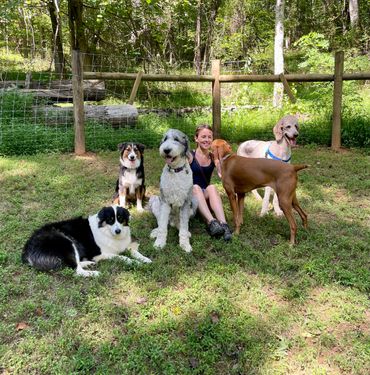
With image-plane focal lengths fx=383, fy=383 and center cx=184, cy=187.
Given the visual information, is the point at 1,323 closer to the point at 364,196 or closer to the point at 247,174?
the point at 247,174

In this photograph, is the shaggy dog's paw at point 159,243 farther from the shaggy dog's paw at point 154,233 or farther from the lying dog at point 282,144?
the lying dog at point 282,144

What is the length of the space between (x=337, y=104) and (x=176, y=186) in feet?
19.0

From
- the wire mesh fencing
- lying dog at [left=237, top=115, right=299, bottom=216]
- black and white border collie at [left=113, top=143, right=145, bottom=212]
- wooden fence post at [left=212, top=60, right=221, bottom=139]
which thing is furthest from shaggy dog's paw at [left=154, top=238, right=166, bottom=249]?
wooden fence post at [left=212, top=60, right=221, bottom=139]

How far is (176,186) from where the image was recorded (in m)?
4.12

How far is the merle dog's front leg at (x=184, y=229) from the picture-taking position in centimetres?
406

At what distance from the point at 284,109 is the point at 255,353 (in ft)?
25.1

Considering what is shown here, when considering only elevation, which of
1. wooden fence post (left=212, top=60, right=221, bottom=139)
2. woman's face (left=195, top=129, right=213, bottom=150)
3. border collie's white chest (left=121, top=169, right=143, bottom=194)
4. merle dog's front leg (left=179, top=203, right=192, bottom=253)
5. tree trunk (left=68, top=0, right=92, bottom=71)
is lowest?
merle dog's front leg (left=179, top=203, right=192, bottom=253)

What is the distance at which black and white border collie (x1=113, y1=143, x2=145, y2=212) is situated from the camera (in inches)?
200

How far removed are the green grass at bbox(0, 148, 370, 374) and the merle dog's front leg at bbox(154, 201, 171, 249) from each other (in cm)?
8

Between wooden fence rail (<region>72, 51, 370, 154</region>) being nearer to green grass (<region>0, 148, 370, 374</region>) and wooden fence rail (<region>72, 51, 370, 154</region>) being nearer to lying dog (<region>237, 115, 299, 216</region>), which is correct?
green grass (<region>0, 148, 370, 374</region>)

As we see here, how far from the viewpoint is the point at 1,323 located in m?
2.78

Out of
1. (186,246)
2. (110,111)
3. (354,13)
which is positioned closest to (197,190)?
(186,246)

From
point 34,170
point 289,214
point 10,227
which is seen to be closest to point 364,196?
point 289,214

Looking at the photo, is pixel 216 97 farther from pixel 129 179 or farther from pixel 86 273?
pixel 86 273
